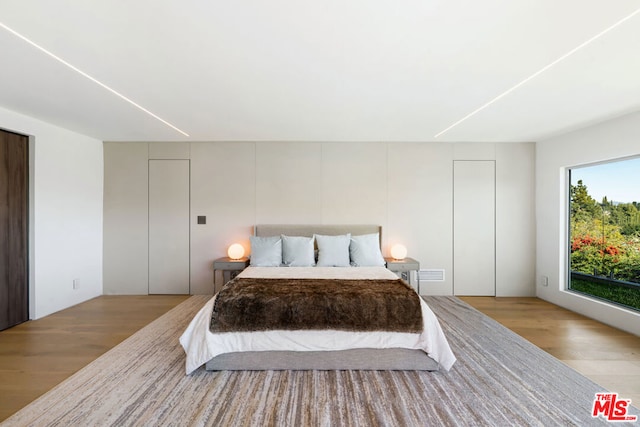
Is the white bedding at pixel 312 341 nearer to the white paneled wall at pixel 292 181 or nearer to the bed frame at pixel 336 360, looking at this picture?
the bed frame at pixel 336 360

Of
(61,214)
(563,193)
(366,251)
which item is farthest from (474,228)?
(61,214)

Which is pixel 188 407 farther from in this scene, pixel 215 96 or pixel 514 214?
pixel 514 214

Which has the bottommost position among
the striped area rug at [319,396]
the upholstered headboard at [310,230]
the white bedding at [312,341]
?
the striped area rug at [319,396]

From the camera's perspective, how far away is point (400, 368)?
8.32 feet

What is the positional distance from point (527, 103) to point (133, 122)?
Answer: 4670 mm

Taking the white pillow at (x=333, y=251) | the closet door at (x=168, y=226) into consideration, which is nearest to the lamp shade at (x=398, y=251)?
the white pillow at (x=333, y=251)

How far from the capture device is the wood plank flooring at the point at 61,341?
232 cm

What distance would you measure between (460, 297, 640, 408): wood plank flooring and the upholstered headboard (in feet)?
6.54

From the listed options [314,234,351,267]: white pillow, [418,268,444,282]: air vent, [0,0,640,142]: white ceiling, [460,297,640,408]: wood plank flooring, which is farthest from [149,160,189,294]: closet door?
[460,297,640,408]: wood plank flooring

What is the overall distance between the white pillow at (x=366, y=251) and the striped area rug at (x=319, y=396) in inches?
65.9

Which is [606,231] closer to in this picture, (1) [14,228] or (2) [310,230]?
(2) [310,230]

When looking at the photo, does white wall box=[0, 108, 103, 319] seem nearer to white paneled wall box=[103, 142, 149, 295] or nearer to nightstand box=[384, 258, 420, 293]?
white paneled wall box=[103, 142, 149, 295]

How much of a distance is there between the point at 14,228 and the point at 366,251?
4452mm

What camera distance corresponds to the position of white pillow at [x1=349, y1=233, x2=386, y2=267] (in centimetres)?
430
